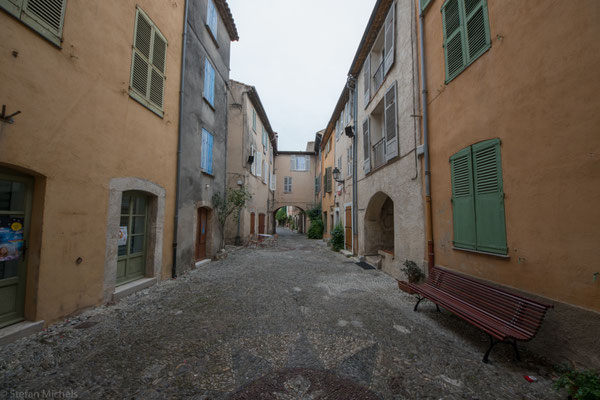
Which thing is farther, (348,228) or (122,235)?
(348,228)

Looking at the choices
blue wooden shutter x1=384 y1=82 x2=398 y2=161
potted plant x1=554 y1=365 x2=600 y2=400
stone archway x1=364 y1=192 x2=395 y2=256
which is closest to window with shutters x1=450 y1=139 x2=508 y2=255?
potted plant x1=554 y1=365 x2=600 y2=400

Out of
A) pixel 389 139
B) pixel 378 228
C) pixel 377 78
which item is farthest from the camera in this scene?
pixel 378 228

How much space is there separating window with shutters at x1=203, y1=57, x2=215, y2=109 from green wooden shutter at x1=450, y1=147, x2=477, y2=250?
24.4 ft

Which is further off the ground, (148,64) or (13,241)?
(148,64)

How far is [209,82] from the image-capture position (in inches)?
332

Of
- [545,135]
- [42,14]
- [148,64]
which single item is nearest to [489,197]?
[545,135]

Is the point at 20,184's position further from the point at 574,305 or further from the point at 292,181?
the point at 292,181

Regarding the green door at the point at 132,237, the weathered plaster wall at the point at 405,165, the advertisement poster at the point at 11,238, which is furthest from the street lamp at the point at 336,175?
the advertisement poster at the point at 11,238

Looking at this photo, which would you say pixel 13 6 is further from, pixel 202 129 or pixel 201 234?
Answer: pixel 201 234

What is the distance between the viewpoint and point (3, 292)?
2.93 meters

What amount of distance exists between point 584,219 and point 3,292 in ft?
20.9

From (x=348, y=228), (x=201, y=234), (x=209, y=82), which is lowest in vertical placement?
(x=201, y=234)

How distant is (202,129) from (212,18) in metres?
4.25

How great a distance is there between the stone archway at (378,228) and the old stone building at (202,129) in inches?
219
